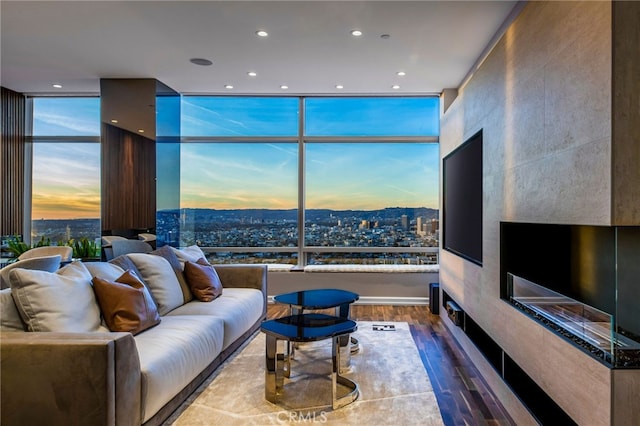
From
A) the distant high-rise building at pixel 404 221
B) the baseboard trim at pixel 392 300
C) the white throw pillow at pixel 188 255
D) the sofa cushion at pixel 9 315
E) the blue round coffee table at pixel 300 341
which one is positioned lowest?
the baseboard trim at pixel 392 300

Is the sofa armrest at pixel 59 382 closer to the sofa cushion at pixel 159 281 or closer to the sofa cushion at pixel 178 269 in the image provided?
the sofa cushion at pixel 159 281

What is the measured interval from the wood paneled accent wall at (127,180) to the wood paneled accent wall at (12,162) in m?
1.76

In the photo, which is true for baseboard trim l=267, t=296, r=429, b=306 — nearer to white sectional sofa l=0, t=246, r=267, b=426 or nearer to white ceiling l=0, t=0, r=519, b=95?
white sectional sofa l=0, t=246, r=267, b=426

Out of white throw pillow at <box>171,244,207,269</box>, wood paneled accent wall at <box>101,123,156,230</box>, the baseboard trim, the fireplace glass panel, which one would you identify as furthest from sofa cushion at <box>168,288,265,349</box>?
the fireplace glass panel

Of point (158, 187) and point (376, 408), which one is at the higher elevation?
point (158, 187)

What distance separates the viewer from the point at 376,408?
2.44 m

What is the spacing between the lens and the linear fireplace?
154 cm

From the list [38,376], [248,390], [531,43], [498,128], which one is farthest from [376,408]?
[531,43]

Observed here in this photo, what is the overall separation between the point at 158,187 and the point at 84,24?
2056mm

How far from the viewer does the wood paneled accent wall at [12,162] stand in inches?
205

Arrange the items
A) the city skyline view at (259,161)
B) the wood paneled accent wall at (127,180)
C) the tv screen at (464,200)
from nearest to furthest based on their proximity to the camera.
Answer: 1. the tv screen at (464,200)
2. the wood paneled accent wall at (127,180)
3. the city skyline view at (259,161)

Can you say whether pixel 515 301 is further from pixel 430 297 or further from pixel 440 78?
pixel 440 78

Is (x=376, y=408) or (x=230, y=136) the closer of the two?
(x=376, y=408)

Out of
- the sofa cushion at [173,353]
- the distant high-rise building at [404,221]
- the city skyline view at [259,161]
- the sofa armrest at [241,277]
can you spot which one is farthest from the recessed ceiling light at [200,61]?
the distant high-rise building at [404,221]
